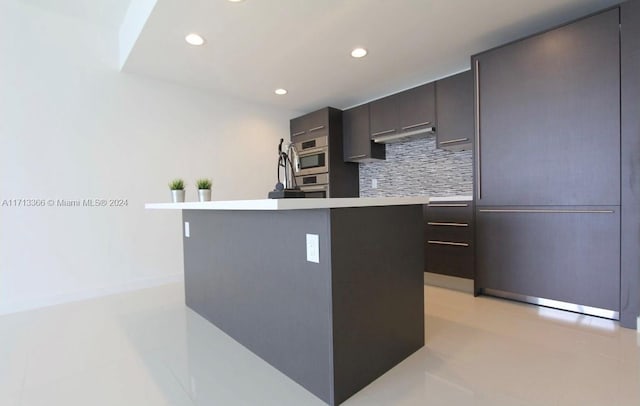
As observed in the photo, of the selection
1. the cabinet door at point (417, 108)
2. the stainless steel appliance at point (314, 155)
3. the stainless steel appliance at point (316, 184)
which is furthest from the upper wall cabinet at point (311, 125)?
the cabinet door at point (417, 108)

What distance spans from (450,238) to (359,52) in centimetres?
202

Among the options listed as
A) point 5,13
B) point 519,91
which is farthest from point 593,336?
point 5,13

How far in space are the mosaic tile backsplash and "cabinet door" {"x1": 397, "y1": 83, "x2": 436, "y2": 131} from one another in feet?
1.23

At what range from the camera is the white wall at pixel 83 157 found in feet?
Answer: 8.64

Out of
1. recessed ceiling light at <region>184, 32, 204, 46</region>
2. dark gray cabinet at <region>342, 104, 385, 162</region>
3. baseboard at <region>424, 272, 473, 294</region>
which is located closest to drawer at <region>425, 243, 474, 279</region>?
baseboard at <region>424, 272, 473, 294</region>

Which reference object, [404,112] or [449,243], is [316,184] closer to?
[404,112]

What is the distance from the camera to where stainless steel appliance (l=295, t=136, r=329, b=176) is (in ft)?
13.9

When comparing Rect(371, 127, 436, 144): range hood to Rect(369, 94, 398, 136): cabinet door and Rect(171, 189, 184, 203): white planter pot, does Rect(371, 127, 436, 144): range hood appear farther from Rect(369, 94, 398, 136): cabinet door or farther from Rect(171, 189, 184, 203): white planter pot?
Rect(171, 189, 184, 203): white planter pot

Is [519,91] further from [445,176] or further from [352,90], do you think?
[352,90]

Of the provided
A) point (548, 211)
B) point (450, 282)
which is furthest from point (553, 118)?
point (450, 282)

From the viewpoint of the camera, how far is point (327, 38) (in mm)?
2594

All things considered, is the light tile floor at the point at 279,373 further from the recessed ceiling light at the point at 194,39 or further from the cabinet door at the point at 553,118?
the recessed ceiling light at the point at 194,39

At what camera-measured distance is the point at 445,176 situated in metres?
3.63

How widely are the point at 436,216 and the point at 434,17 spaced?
Result: 1817 mm
